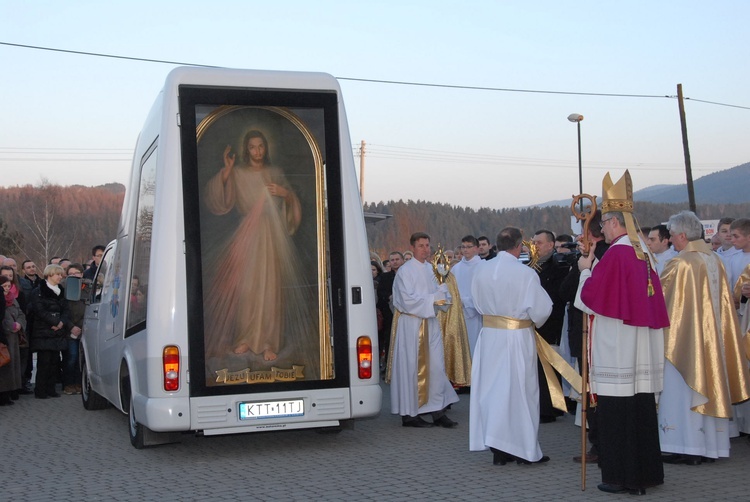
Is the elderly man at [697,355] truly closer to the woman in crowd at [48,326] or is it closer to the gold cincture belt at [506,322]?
the gold cincture belt at [506,322]

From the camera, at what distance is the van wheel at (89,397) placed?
12.3 metres

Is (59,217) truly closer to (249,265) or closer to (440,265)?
(440,265)

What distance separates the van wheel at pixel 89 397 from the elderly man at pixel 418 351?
161 inches

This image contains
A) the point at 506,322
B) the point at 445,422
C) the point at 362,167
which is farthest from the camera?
the point at 362,167

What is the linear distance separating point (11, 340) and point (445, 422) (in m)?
6.22

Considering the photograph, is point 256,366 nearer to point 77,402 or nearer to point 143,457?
point 143,457

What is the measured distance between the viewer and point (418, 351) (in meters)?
10.5

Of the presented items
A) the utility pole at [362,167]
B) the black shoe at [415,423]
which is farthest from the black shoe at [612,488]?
the utility pole at [362,167]

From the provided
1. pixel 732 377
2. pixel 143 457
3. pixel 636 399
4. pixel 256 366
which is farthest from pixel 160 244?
pixel 732 377

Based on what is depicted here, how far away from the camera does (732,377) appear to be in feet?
28.1

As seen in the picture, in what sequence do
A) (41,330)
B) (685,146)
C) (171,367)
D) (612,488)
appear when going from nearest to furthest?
(612,488) < (171,367) < (41,330) < (685,146)

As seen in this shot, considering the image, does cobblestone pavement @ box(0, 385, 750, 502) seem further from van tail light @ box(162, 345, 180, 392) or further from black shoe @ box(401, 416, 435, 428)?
van tail light @ box(162, 345, 180, 392)

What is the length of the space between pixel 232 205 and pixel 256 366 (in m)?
1.44

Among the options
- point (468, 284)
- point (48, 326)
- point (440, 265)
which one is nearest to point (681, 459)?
point (440, 265)
